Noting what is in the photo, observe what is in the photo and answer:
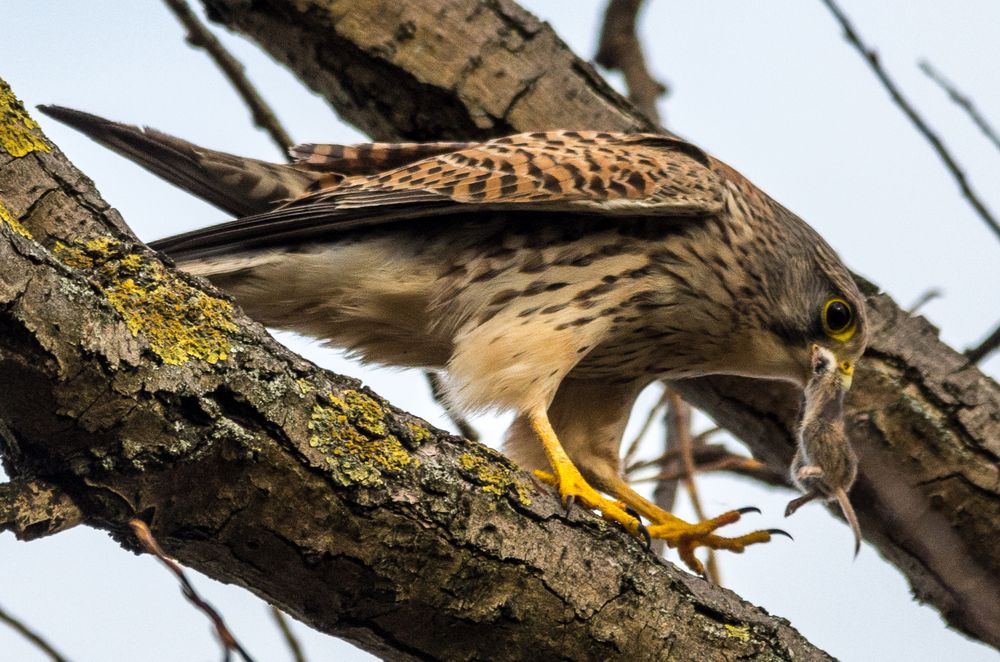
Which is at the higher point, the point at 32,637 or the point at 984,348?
the point at 984,348

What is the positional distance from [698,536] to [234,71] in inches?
92.2

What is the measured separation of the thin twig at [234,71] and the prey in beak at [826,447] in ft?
6.70

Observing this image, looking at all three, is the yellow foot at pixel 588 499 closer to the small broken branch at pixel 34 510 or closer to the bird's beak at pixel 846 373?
the bird's beak at pixel 846 373

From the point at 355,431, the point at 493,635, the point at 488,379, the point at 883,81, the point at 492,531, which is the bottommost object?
the point at 493,635

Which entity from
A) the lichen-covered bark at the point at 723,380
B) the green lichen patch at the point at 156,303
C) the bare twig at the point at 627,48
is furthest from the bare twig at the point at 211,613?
the bare twig at the point at 627,48

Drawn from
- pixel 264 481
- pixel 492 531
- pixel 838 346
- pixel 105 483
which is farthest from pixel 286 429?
pixel 838 346

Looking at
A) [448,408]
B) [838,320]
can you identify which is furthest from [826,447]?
[448,408]

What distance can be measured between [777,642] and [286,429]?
1.36 meters

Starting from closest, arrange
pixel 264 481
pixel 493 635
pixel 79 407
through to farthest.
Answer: pixel 79 407 → pixel 264 481 → pixel 493 635

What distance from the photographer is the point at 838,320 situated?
432 cm

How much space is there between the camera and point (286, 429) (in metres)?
2.51

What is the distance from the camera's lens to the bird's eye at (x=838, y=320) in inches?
168

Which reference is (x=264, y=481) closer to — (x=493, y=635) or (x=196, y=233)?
(x=493, y=635)

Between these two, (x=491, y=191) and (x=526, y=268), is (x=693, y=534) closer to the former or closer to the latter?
(x=526, y=268)
